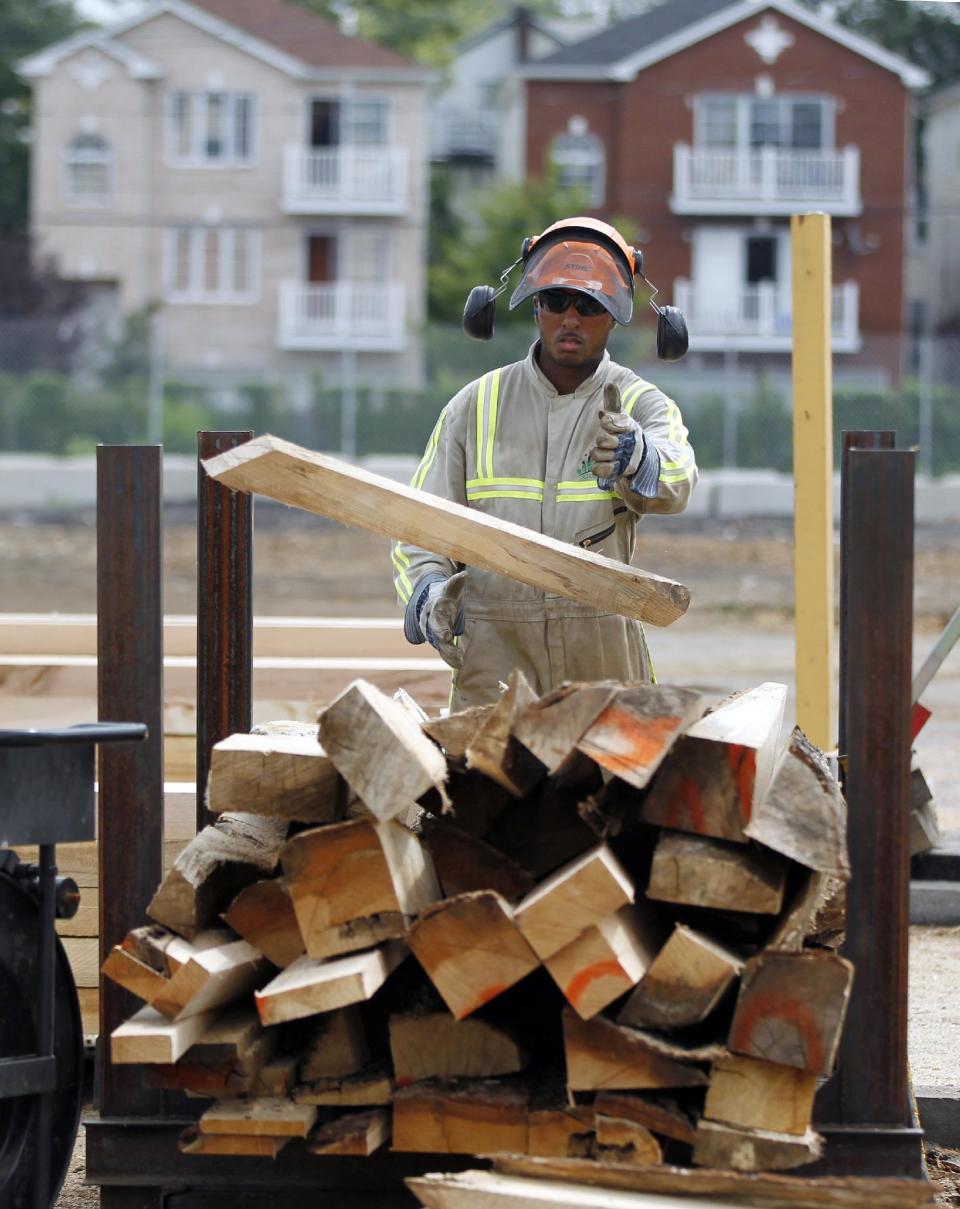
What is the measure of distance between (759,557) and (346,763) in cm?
1968

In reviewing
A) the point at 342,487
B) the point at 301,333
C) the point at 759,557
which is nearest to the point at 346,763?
the point at 342,487

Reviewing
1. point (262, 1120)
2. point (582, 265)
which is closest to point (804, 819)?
point (262, 1120)

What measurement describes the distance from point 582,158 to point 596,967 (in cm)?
4064

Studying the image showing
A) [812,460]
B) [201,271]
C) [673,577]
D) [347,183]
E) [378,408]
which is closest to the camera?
[812,460]

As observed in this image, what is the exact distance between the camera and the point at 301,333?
39.7 m

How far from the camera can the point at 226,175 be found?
41.5 meters

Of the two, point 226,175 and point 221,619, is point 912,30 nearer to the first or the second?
point 226,175

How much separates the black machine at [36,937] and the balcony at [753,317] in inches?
1342

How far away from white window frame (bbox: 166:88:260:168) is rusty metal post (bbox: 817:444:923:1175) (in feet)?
132

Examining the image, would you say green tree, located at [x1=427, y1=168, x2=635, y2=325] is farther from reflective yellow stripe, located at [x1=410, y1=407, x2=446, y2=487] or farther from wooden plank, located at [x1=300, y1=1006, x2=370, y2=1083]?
wooden plank, located at [x1=300, y1=1006, x2=370, y2=1083]

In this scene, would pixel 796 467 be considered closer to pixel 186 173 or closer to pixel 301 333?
pixel 301 333

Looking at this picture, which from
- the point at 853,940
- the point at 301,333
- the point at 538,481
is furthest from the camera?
the point at 301,333

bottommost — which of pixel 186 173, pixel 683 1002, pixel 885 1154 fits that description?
pixel 885 1154

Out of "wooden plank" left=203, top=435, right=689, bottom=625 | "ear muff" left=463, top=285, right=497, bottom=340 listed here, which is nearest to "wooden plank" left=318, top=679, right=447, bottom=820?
"wooden plank" left=203, top=435, right=689, bottom=625
